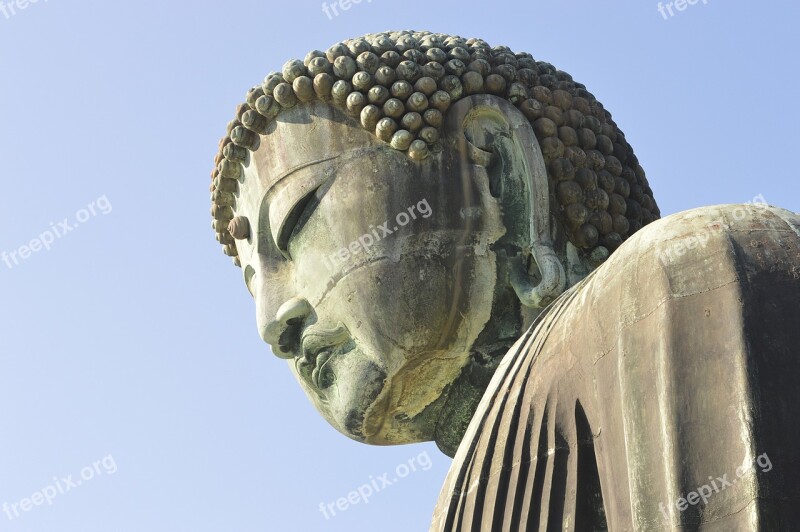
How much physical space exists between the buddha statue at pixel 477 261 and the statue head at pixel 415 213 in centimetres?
1

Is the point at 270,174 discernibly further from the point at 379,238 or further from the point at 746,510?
the point at 746,510

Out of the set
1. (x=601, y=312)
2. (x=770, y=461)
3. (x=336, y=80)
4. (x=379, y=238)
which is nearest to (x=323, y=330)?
(x=379, y=238)

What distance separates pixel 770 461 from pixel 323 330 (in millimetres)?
3027

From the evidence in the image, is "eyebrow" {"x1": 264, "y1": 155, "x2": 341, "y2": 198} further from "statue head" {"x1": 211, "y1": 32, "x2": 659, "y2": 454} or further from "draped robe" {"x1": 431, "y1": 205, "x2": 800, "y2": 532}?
"draped robe" {"x1": 431, "y1": 205, "x2": 800, "y2": 532}

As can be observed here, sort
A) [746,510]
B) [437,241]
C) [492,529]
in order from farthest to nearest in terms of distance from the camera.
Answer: [437,241], [492,529], [746,510]

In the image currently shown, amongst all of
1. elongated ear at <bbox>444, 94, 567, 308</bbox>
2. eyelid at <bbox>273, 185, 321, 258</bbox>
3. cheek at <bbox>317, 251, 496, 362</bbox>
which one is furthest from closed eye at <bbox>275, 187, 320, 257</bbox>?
elongated ear at <bbox>444, 94, 567, 308</bbox>

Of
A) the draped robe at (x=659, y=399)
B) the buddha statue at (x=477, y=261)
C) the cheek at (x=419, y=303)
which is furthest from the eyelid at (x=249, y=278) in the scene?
the draped robe at (x=659, y=399)

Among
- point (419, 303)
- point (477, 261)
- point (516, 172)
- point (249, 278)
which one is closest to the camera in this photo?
point (419, 303)

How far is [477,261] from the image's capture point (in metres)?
10.2

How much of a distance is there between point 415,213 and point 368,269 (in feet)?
1.17

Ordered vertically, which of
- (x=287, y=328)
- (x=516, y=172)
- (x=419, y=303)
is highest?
(x=516, y=172)

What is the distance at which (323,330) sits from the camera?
10.3 meters

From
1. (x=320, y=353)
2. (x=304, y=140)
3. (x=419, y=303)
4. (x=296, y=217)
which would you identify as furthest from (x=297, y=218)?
(x=419, y=303)

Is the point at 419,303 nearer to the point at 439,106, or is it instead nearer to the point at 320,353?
the point at 320,353
